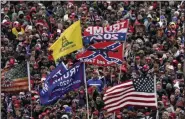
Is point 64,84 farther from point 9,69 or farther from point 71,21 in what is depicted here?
point 71,21

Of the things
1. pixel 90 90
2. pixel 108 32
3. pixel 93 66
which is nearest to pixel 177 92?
pixel 90 90

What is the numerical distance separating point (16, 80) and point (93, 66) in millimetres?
5344

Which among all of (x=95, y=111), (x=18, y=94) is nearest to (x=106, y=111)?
(x=95, y=111)

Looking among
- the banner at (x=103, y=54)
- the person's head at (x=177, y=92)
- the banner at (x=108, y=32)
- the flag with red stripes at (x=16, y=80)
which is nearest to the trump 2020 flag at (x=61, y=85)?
the flag with red stripes at (x=16, y=80)

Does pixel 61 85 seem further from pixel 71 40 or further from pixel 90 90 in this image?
pixel 90 90

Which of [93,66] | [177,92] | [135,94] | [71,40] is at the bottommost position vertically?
[177,92]

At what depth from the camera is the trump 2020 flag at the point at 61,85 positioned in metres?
38.9

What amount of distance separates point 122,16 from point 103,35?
1065 centimetres

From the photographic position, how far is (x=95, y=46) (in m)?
40.4

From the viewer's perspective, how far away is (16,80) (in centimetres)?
3984

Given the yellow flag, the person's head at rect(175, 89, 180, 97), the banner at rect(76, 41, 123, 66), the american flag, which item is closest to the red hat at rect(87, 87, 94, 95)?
the banner at rect(76, 41, 123, 66)

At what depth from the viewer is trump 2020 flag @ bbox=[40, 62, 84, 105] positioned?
38.9 m

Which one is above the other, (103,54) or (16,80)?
(103,54)

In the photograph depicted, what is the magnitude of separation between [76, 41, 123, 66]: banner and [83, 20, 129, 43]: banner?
0.65m
